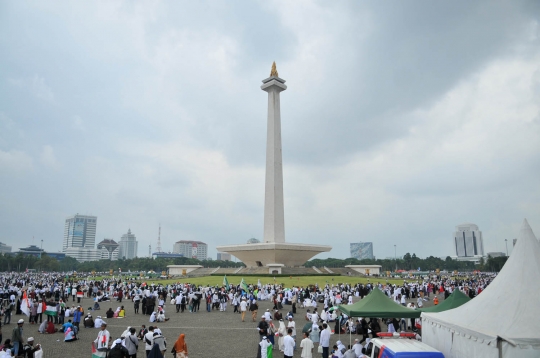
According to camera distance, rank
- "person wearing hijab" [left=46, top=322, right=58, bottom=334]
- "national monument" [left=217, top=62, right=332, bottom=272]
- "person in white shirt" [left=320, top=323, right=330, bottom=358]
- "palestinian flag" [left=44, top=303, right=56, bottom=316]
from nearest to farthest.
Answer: "person in white shirt" [left=320, top=323, right=330, bottom=358] < "person wearing hijab" [left=46, top=322, right=58, bottom=334] < "palestinian flag" [left=44, top=303, right=56, bottom=316] < "national monument" [left=217, top=62, right=332, bottom=272]

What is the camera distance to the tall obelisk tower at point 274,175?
5666cm

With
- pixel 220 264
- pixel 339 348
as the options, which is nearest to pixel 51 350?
pixel 339 348

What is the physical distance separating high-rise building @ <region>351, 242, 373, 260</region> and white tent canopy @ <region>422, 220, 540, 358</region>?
155782 millimetres

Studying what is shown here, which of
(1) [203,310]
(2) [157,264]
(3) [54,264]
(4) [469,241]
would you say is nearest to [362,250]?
(4) [469,241]

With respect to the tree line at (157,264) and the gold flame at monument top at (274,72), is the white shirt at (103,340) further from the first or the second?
the tree line at (157,264)

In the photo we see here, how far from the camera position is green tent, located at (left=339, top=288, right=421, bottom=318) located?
1190cm

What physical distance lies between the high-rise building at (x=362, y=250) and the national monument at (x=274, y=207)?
108 meters

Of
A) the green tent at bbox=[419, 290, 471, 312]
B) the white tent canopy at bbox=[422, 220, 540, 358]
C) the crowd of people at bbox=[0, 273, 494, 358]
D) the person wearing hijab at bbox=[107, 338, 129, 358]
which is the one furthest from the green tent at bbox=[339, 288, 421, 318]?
the person wearing hijab at bbox=[107, 338, 129, 358]

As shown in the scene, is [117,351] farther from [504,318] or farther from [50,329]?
[50,329]

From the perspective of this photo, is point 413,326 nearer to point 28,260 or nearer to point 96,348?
point 96,348

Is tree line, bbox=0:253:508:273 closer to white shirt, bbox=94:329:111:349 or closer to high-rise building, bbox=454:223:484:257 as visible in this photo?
white shirt, bbox=94:329:111:349

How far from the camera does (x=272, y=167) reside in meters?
56.9

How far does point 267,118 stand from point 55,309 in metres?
45.1

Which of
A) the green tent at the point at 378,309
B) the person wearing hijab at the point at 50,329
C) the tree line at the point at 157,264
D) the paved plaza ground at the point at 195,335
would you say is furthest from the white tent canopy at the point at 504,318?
the tree line at the point at 157,264
